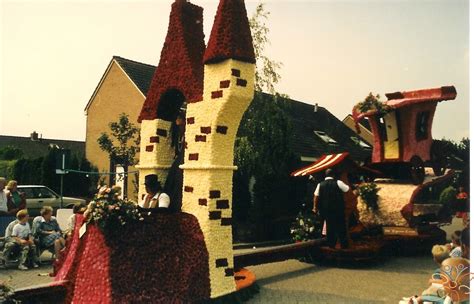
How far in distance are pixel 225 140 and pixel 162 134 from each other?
160cm

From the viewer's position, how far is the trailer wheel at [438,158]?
12508 millimetres

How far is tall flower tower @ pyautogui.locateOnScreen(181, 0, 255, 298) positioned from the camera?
21.0ft

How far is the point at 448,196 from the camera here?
40.5 ft

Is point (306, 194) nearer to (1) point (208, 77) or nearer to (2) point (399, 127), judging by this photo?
(2) point (399, 127)

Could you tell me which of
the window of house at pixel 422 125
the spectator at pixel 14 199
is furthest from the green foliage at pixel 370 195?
the spectator at pixel 14 199

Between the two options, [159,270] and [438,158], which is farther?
[438,158]

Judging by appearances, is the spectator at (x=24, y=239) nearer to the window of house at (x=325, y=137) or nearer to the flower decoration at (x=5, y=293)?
the flower decoration at (x=5, y=293)

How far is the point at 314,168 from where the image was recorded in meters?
10.8

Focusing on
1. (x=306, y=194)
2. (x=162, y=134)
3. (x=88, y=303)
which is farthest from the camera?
(x=306, y=194)

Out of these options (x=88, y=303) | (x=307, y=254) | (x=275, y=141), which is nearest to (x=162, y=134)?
(x=88, y=303)

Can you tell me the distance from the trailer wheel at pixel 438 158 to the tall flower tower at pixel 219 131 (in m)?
7.82

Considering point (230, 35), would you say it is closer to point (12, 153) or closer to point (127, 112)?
point (127, 112)

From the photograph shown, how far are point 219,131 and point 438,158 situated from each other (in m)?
8.28

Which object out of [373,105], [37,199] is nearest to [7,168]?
[37,199]
